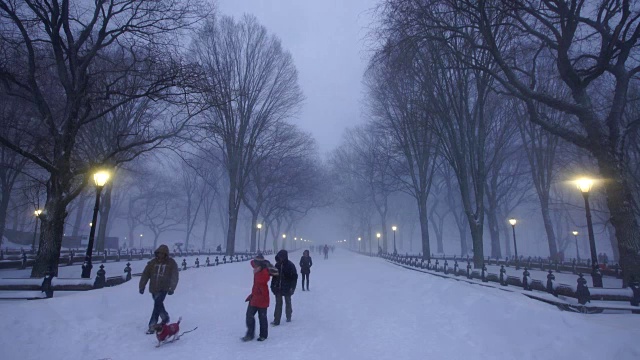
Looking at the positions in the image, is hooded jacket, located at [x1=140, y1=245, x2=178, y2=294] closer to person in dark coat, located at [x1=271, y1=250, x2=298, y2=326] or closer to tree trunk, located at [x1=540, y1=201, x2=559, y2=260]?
person in dark coat, located at [x1=271, y1=250, x2=298, y2=326]

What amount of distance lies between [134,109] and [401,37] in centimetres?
1953

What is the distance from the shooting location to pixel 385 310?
898 cm

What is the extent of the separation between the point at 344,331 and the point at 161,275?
4026 mm

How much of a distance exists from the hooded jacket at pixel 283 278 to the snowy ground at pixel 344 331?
30.6 inches

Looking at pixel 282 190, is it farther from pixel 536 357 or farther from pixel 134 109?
pixel 536 357

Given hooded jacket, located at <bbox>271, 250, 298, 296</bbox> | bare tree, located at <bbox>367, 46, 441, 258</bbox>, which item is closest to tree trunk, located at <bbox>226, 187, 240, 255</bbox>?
bare tree, located at <bbox>367, 46, 441, 258</bbox>

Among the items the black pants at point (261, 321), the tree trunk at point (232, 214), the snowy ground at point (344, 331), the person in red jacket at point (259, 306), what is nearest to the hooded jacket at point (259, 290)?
the person in red jacket at point (259, 306)

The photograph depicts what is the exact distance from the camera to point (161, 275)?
6.75 metres

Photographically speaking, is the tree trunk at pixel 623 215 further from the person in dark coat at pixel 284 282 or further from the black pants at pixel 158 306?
the black pants at pixel 158 306

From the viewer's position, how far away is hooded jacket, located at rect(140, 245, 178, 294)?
6.68 m

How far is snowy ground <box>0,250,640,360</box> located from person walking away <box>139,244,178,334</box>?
496 millimetres

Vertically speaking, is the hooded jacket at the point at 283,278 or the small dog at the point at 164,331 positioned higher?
the hooded jacket at the point at 283,278

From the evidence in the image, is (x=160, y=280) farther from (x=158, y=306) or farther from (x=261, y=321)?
(x=261, y=321)

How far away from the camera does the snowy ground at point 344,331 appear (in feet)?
17.1
